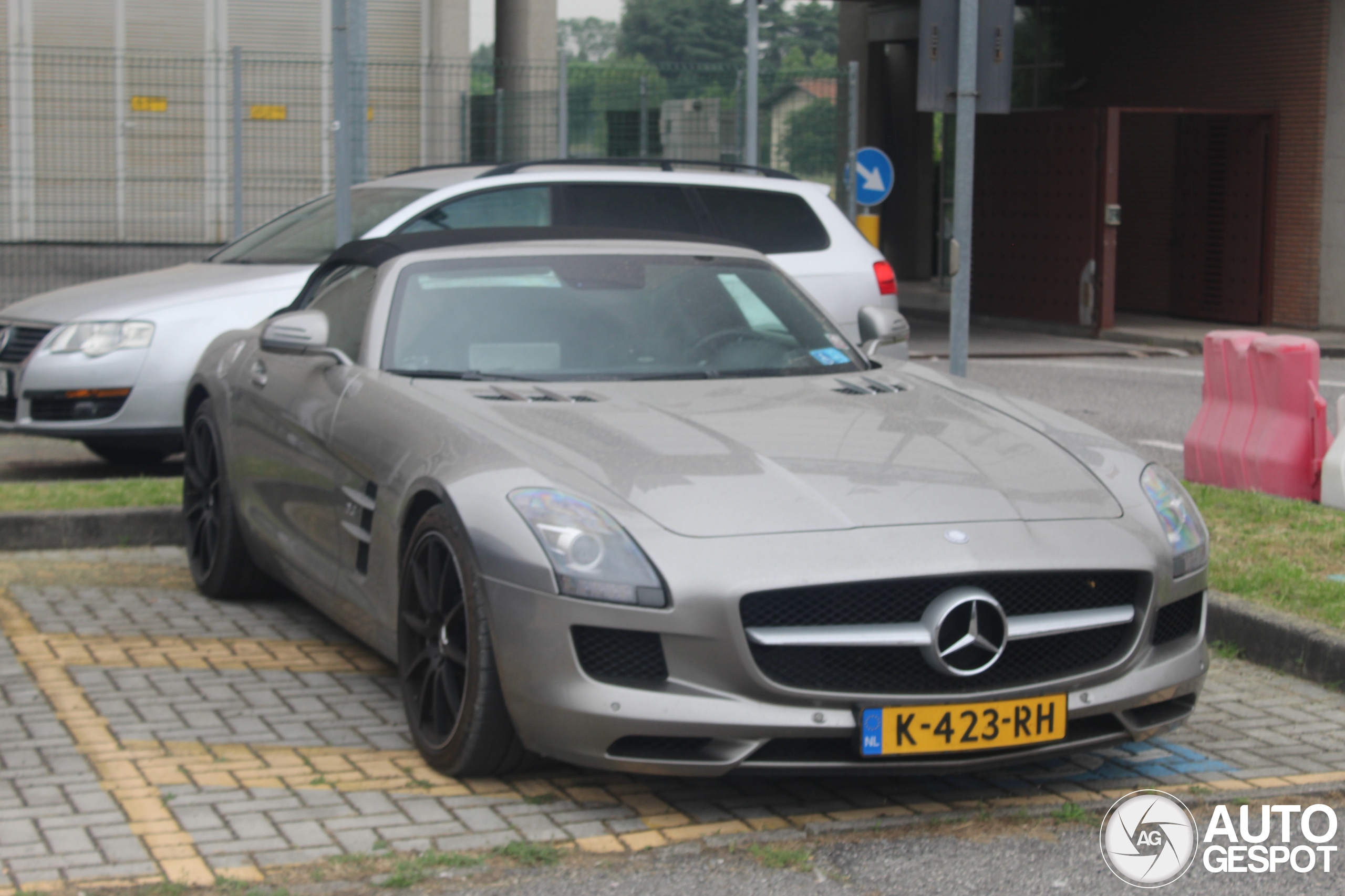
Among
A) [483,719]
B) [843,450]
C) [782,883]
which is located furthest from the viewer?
[843,450]

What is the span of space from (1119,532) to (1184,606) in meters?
0.32

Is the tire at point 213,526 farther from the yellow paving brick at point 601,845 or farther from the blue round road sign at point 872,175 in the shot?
the blue round road sign at point 872,175

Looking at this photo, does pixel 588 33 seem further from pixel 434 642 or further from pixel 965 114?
pixel 434 642

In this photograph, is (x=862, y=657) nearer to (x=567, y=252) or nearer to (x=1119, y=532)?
(x=1119, y=532)

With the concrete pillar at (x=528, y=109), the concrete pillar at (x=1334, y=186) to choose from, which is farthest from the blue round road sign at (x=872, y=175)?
the concrete pillar at (x=1334, y=186)

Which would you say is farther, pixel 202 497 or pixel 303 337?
pixel 202 497

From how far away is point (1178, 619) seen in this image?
14.3 ft

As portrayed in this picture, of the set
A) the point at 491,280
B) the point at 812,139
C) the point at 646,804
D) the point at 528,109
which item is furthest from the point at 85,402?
the point at 812,139

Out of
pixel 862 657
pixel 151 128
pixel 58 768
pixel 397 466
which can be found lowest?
pixel 58 768

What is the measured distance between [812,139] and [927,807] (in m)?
15.2

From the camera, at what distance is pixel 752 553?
3.92 meters

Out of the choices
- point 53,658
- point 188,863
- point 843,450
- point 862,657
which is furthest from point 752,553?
point 53,658

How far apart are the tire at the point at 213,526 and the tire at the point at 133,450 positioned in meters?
1.87

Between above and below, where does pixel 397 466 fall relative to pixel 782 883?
above
